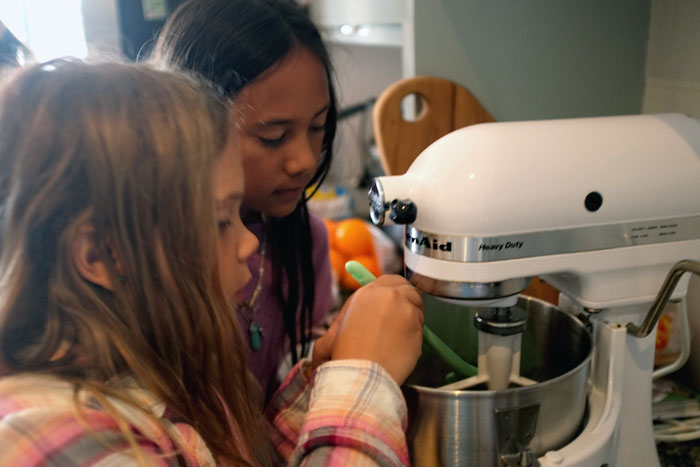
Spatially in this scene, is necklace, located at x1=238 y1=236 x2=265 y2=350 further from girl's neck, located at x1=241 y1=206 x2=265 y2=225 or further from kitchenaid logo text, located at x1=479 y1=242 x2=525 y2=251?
kitchenaid logo text, located at x1=479 y1=242 x2=525 y2=251

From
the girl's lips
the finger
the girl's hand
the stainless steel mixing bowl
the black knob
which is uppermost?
the black knob

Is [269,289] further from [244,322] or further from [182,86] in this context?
[182,86]

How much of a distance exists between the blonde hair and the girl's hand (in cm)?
12

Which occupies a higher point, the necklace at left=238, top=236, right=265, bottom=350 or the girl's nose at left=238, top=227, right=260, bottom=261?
the girl's nose at left=238, top=227, right=260, bottom=261

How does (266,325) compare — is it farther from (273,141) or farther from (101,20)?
(101,20)

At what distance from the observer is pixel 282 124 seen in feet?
2.28

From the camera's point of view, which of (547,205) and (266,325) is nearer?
(547,205)

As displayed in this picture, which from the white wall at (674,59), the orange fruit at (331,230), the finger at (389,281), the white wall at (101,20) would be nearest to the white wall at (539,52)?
the white wall at (674,59)

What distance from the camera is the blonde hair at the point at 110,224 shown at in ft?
1.42

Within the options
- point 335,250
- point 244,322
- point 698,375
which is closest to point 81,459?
point 244,322

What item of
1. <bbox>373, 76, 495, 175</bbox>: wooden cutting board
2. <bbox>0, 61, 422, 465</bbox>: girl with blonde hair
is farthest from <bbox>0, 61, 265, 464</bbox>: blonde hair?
<bbox>373, 76, 495, 175</bbox>: wooden cutting board

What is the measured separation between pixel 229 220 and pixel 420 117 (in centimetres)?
51

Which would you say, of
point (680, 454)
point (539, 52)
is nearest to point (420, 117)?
point (539, 52)

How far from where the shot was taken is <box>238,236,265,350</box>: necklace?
0.86 m
